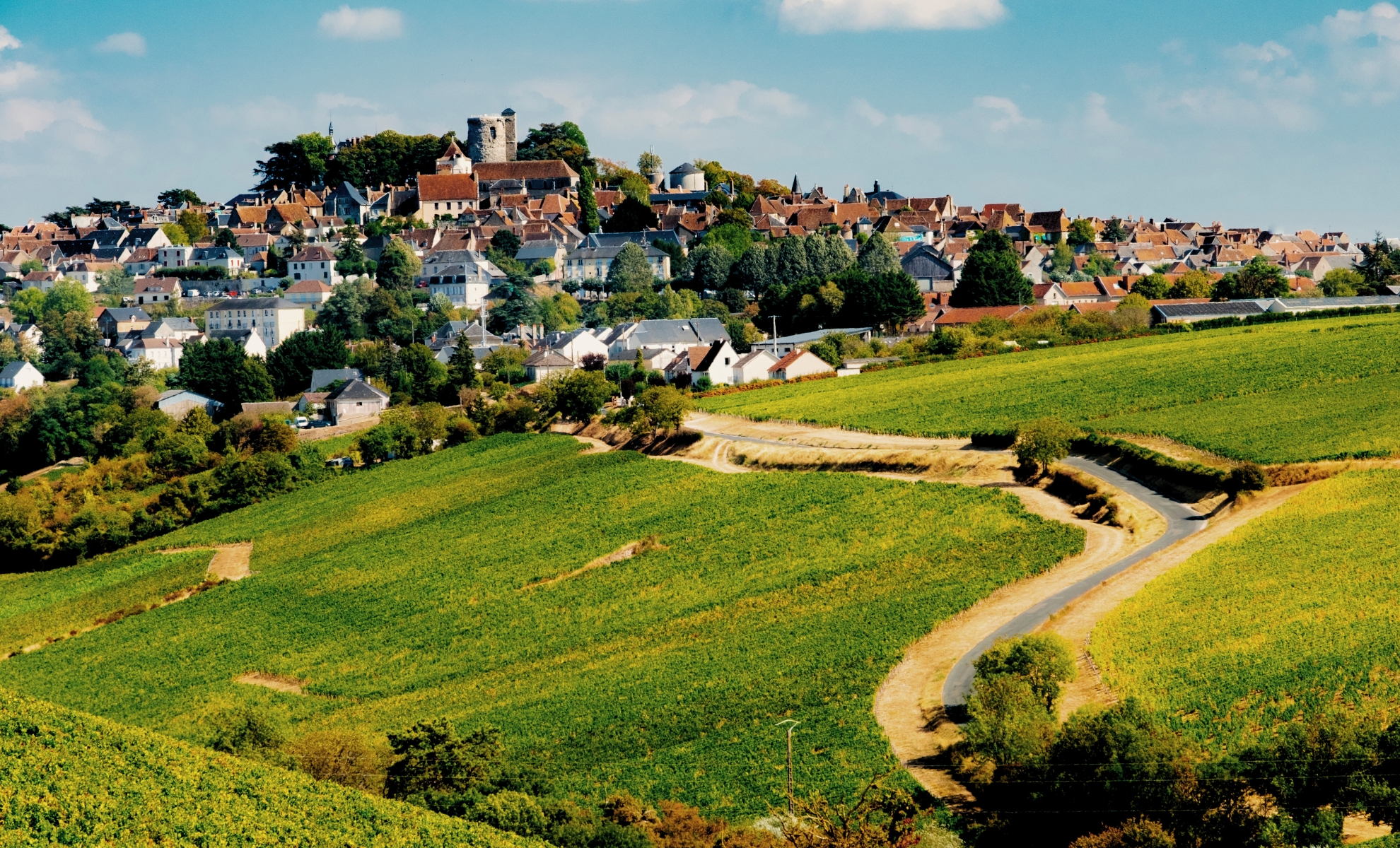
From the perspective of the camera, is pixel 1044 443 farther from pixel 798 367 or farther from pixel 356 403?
pixel 356 403

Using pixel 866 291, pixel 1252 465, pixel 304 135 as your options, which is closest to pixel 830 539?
pixel 1252 465

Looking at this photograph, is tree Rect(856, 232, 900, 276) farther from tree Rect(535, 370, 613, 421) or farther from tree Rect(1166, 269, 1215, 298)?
tree Rect(535, 370, 613, 421)

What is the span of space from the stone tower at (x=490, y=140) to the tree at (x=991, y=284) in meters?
70.5

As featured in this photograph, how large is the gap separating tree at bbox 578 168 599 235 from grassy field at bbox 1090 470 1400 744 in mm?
102742

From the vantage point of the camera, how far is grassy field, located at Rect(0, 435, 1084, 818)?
32.7m

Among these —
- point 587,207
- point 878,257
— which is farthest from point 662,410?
point 587,207

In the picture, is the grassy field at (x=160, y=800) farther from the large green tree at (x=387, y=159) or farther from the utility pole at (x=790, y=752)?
the large green tree at (x=387, y=159)

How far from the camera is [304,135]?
15850 centimetres

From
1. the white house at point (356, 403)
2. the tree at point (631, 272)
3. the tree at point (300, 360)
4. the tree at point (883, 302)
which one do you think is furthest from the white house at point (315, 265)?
the tree at point (883, 302)

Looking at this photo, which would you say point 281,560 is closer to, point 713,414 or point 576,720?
point 713,414

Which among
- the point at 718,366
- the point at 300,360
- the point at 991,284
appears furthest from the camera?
the point at 991,284

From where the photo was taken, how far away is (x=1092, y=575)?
39.3 meters

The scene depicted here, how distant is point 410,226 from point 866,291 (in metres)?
56.6

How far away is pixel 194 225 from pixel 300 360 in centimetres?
5970
